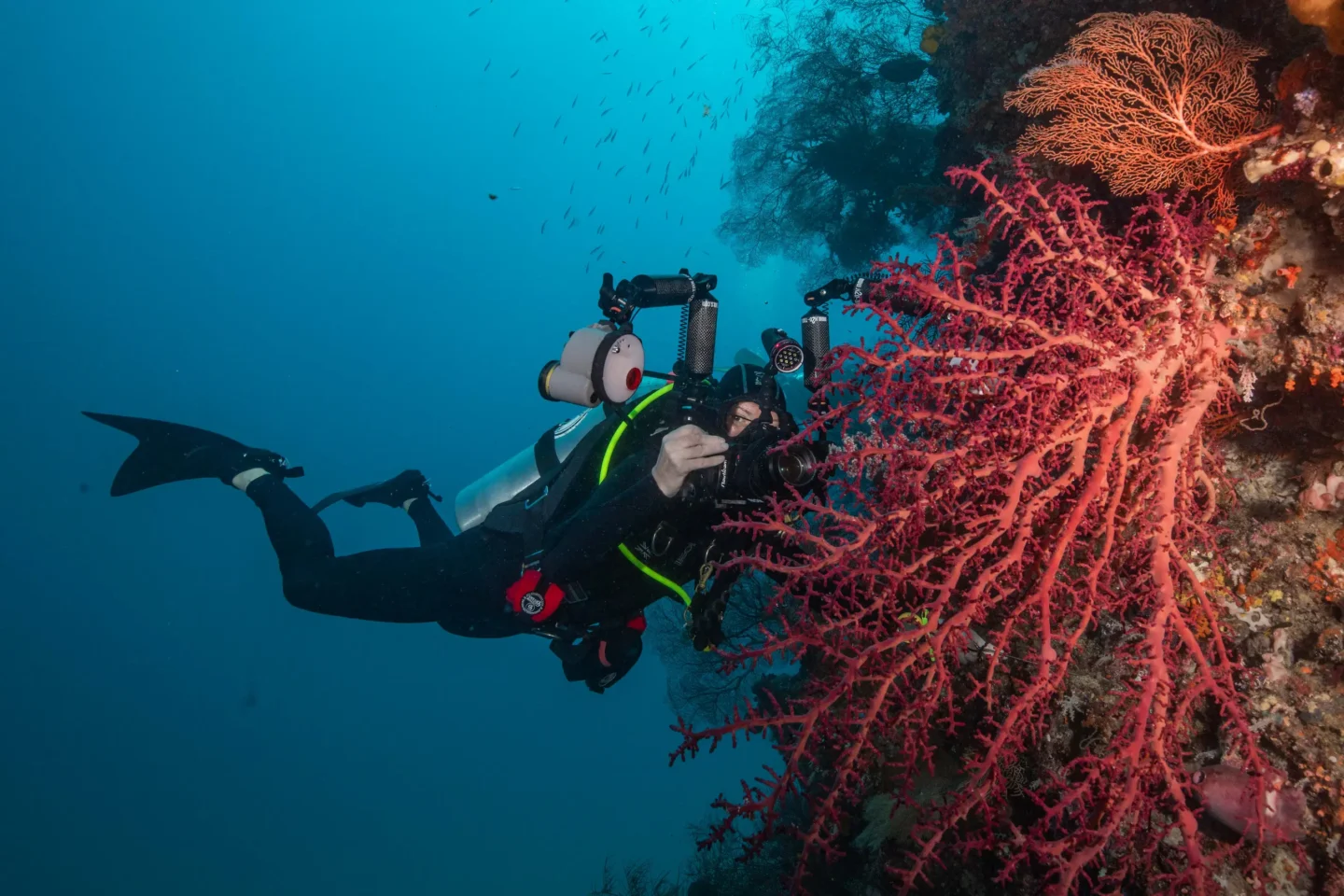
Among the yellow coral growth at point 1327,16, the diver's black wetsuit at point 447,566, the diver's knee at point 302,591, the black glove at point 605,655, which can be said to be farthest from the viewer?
the diver's knee at point 302,591

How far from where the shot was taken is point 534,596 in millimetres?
4539

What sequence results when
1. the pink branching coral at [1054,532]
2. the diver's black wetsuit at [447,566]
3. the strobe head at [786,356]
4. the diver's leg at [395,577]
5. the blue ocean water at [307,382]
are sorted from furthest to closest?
the blue ocean water at [307,382], the diver's leg at [395,577], the diver's black wetsuit at [447,566], the strobe head at [786,356], the pink branching coral at [1054,532]

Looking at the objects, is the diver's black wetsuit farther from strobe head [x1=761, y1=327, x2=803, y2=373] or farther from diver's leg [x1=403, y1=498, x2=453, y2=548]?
diver's leg [x1=403, y1=498, x2=453, y2=548]

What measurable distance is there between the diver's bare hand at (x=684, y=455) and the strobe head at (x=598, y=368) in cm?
43

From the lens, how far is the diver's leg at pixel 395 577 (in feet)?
17.4

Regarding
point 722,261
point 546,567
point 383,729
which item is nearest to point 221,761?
point 383,729

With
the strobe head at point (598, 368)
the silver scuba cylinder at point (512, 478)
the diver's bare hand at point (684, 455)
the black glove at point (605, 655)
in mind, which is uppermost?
the silver scuba cylinder at point (512, 478)

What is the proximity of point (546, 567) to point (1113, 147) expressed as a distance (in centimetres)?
361

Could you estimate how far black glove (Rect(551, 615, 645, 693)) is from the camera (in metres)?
5.18

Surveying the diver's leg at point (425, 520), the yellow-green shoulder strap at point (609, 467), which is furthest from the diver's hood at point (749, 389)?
the diver's leg at point (425, 520)

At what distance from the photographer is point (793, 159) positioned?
31.3ft

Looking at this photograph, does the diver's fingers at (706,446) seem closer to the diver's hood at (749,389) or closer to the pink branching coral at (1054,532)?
the diver's hood at (749,389)

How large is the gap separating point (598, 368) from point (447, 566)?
3.00 m

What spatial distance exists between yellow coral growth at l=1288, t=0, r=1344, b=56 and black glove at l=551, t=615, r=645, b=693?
195 inches
